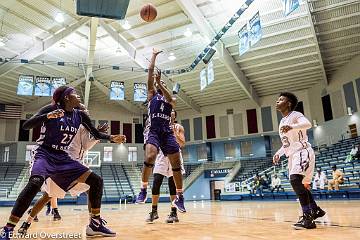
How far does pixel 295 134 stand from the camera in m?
3.87

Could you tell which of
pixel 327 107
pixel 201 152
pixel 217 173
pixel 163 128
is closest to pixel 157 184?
pixel 163 128

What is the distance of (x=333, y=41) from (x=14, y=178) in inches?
888

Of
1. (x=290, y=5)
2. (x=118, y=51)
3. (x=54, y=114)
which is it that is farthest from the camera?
(x=118, y=51)

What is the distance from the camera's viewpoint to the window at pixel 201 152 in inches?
1154

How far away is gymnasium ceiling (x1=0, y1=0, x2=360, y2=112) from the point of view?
15.4m

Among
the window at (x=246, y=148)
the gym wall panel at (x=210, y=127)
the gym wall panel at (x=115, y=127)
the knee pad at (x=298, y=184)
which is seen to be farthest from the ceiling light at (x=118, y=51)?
the knee pad at (x=298, y=184)

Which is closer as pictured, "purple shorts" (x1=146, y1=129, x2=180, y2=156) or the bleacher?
"purple shorts" (x1=146, y1=129, x2=180, y2=156)

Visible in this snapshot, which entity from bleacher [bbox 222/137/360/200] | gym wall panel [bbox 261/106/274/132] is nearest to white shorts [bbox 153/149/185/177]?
bleacher [bbox 222/137/360/200]

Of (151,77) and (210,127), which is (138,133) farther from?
(151,77)

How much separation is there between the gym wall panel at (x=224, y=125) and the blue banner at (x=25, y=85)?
1624 cm

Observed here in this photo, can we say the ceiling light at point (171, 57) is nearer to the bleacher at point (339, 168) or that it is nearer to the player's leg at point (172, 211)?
the bleacher at point (339, 168)

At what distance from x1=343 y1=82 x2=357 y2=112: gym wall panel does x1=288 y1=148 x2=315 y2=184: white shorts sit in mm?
19230

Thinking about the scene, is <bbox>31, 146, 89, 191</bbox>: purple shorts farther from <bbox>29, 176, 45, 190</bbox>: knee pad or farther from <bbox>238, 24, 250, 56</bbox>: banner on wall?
<bbox>238, 24, 250, 56</bbox>: banner on wall

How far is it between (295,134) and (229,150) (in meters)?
25.1
